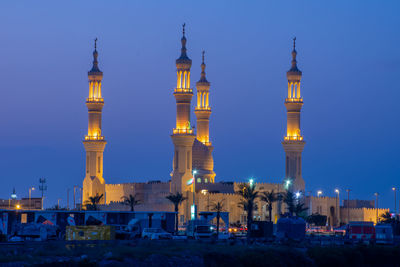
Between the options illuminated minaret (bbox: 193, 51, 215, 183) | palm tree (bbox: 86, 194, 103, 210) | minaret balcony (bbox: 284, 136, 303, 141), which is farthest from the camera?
illuminated minaret (bbox: 193, 51, 215, 183)

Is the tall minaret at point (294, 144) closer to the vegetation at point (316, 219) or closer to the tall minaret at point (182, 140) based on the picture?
the vegetation at point (316, 219)

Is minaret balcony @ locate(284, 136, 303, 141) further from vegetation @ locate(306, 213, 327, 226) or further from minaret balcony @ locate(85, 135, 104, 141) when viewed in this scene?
minaret balcony @ locate(85, 135, 104, 141)

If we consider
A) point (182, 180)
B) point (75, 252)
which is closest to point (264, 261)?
point (75, 252)

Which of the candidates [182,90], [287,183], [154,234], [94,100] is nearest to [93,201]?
[94,100]

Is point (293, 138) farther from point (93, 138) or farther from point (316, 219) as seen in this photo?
point (93, 138)

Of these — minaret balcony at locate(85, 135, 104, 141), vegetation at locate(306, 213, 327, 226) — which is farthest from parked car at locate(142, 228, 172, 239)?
minaret balcony at locate(85, 135, 104, 141)

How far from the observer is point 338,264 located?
55.4m

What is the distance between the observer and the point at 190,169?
116 metres

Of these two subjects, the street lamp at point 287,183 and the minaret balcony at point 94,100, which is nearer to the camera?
the street lamp at point 287,183

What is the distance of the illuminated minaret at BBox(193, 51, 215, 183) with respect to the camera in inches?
5271

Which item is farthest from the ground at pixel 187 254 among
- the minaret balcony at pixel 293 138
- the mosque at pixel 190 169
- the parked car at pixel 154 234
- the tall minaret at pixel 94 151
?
the tall minaret at pixel 94 151

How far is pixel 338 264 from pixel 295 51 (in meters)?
72.4

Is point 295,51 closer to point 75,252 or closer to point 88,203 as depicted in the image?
point 88,203

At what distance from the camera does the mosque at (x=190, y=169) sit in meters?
116
